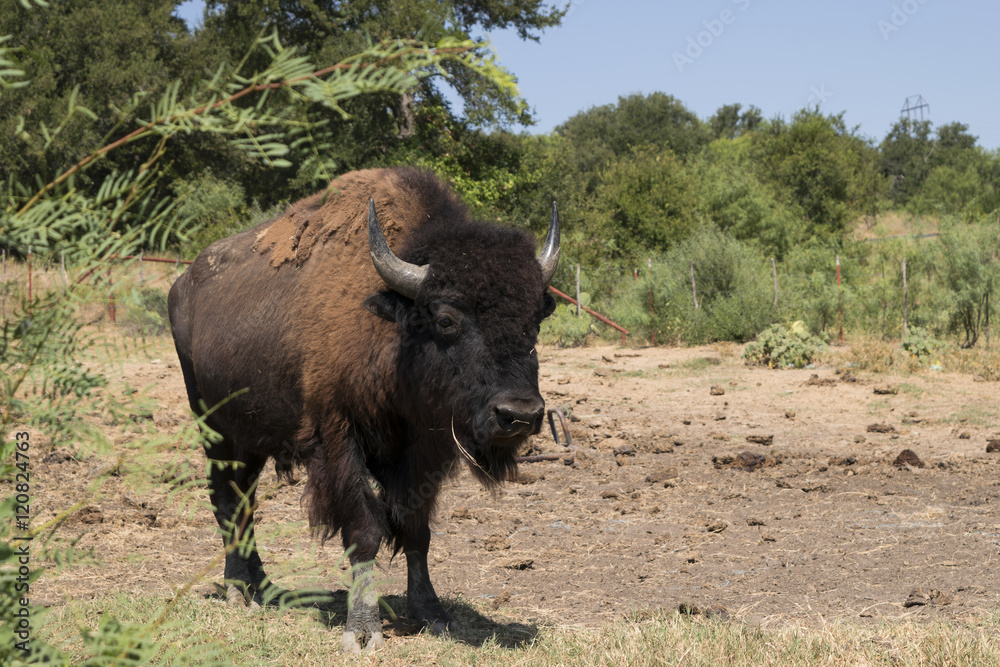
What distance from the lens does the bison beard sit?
439cm

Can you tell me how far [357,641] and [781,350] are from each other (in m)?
13.8

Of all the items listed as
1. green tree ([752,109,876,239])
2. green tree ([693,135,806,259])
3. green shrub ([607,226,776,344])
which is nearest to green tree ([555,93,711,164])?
green tree ([752,109,876,239])

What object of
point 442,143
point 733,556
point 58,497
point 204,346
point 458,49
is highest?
point 442,143

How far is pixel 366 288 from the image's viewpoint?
5035 millimetres

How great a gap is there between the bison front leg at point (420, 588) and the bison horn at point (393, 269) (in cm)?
157

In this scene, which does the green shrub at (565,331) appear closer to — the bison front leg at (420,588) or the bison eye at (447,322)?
the bison front leg at (420,588)

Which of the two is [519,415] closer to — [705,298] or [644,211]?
[705,298]

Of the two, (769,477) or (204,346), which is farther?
(769,477)

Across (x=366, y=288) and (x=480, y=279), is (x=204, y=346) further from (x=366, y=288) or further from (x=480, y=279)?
(x=480, y=279)

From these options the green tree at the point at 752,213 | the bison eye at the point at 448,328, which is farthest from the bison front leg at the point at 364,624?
the green tree at the point at 752,213

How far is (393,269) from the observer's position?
4562 mm

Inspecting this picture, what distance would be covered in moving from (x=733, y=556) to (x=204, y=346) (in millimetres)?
4348

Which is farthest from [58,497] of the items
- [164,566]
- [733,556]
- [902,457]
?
[902,457]

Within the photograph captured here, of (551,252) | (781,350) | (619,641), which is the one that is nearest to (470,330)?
(551,252)
